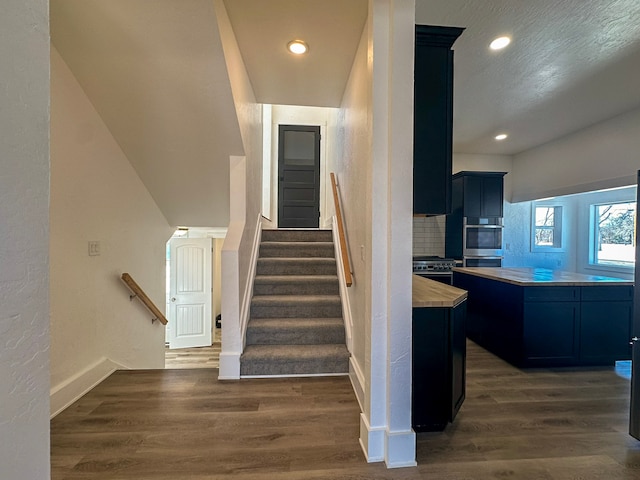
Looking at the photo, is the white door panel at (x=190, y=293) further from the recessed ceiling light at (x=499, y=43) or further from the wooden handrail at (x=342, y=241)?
the recessed ceiling light at (x=499, y=43)

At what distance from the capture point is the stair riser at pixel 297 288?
328 centimetres

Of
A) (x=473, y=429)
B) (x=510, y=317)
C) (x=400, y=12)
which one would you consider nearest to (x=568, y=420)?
(x=473, y=429)

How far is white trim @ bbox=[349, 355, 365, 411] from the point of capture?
210cm

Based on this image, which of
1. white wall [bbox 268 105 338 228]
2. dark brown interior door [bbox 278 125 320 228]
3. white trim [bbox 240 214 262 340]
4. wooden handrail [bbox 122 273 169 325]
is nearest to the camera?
white trim [bbox 240 214 262 340]

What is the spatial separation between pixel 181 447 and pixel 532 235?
629cm

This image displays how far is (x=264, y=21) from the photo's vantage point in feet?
6.82

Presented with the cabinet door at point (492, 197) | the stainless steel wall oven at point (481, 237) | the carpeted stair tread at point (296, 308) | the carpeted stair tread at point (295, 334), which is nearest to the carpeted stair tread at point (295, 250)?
the carpeted stair tread at point (296, 308)

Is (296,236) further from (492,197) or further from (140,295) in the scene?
(492,197)

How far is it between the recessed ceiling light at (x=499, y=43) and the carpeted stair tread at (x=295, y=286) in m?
2.62

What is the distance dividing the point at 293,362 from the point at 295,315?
58cm

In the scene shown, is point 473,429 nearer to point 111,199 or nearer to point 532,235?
point 111,199

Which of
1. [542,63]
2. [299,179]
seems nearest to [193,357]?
[299,179]

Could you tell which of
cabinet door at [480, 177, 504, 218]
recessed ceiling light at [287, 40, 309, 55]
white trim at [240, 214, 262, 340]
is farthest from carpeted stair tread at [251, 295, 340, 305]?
cabinet door at [480, 177, 504, 218]

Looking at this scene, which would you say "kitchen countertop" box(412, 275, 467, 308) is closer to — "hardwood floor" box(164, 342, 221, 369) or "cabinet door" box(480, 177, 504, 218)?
"cabinet door" box(480, 177, 504, 218)
